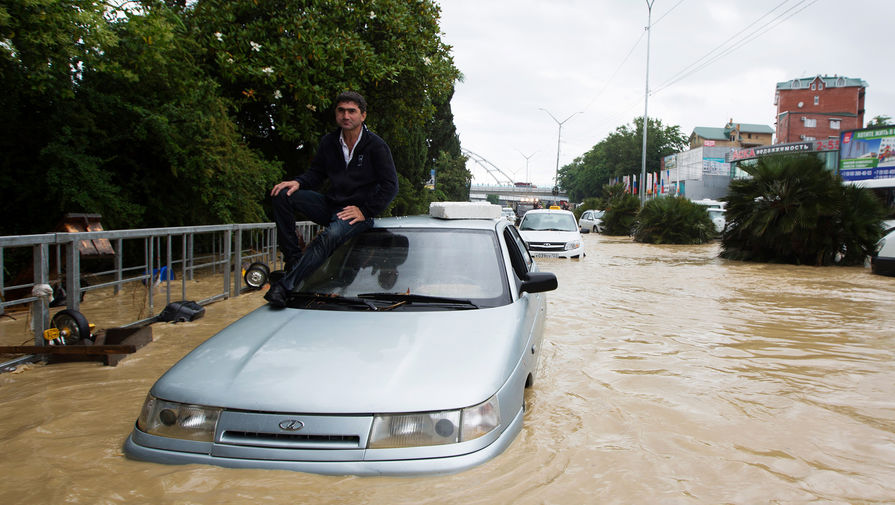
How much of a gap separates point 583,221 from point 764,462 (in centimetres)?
3657

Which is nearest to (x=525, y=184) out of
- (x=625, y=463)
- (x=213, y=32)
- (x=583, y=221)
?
(x=583, y=221)

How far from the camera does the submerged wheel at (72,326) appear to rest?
527 cm

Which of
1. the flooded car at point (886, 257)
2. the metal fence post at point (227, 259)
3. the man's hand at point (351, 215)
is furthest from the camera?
the flooded car at point (886, 257)

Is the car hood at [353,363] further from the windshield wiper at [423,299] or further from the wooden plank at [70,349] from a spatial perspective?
the wooden plank at [70,349]

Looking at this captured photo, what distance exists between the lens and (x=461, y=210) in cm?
463

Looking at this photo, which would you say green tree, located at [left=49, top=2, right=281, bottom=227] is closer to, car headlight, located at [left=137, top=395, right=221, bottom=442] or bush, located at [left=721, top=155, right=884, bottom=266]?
car headlight, located at [left=137, top=395, right=221, bottom=442]

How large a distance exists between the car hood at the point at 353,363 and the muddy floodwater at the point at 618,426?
0.18 meters

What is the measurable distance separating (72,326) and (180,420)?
134 inches

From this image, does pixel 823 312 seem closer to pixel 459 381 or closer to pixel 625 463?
pixel 625 463

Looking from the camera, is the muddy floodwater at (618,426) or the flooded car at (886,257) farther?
the flooded car at (886,257)

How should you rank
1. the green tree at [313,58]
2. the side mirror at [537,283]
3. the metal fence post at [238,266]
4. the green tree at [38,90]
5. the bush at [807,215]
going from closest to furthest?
the side mirror at [537,283], the green tree at [38,90], the metal fence post at [238,266], the green tree at [313,58], the bush at [807,215]

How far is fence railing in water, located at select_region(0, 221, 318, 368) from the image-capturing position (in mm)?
5090

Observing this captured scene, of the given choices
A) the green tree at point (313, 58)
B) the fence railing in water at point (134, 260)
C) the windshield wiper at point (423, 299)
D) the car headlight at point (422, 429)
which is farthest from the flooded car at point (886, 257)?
the car headlight at point (422, 429)

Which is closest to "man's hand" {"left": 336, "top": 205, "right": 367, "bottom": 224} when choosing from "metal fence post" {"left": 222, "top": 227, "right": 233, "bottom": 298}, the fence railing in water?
the fence railing in water
